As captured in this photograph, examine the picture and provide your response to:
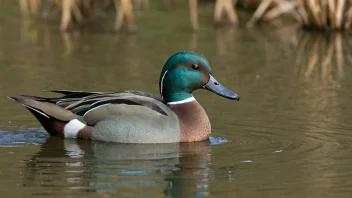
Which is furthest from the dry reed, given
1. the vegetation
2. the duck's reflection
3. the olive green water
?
the duck's reflection

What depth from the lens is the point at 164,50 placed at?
14.7 m

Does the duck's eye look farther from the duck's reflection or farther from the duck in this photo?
the duck's reflection

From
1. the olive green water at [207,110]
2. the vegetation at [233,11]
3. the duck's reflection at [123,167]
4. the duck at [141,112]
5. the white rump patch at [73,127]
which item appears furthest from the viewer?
the vegetation at [233,11]

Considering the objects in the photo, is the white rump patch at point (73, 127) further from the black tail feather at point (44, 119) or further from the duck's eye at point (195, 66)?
the duck's eye at point (195, 66)

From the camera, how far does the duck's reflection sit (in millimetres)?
7238

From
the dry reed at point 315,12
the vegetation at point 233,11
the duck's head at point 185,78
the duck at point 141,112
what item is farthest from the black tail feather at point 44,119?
the dry reed at point 315,12

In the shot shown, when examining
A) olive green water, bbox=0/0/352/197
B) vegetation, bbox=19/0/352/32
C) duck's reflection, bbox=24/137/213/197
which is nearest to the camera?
duck's reflection, bbox=24/137/213/197

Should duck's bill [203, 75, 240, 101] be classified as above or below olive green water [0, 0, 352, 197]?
above

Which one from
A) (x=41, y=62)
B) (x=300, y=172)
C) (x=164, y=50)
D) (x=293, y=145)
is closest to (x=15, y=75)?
(x=41, y=62)

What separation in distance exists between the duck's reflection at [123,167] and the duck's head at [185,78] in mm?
593

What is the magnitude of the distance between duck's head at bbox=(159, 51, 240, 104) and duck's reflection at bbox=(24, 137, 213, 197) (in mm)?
593

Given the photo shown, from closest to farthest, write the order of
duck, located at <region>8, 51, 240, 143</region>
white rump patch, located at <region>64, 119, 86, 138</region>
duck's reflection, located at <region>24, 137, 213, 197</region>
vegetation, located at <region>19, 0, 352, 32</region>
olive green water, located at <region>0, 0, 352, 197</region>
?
duck's reflection, located at <region>24, 137, 213, 197</region> → olive green water, located at <region>0, 0, 352, 197</region> → duck, located at <region>8, 51, 240, 143</region> → white rump patch, located at <region>64, 119, 86, 138</region> → vegetation, located at <region>19, 0, 352, 32</region>

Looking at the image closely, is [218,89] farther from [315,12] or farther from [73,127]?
[315,12]

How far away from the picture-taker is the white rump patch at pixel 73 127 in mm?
9375
